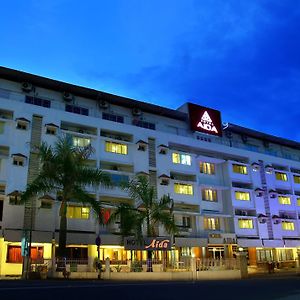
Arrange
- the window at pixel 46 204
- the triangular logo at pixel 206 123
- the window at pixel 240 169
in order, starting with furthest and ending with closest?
the window at pixel 240 169, the triangular logo at pixel 206 123, the window at pixel 46 204

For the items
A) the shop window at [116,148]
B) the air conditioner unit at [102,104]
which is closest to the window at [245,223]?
the shop window at [116,148]

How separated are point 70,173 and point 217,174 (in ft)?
102

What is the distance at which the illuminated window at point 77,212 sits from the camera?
4320cm

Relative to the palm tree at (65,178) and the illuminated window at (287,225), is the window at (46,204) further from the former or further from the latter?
the illuminated window at (287,225)

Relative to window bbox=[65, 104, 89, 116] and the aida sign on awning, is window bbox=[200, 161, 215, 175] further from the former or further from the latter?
window bbox=[65, 104, 89, 116]

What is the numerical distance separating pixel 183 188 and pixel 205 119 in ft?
37.2

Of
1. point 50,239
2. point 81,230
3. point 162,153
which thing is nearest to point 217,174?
point 162,153

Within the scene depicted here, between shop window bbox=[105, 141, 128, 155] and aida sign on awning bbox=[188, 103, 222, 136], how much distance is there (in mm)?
12047

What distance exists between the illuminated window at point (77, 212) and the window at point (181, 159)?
13.9 metres

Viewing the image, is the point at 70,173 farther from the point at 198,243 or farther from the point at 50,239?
the point at 198,243

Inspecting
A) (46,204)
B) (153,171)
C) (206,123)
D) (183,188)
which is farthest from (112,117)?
(46,204)

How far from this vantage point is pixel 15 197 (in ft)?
131

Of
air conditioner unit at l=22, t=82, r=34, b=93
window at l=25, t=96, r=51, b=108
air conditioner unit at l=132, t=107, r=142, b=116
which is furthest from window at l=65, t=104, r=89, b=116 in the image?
air conditioner unit at l=132, t=107, r=142, b=116

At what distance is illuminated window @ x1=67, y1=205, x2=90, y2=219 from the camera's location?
43.2 meters
